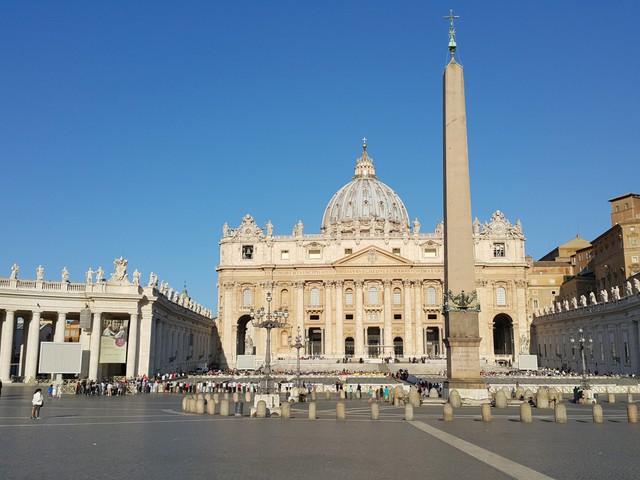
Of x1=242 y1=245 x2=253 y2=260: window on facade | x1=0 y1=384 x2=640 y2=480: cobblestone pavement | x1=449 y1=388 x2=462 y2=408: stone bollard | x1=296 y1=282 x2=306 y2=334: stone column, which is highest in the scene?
x1=242 y1=245 x2=253 y2=260: window on facade

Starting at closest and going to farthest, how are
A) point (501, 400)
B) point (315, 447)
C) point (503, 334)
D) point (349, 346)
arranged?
point (315, 447)
point (501, 400)
point (349, 346)
point (503, 334)

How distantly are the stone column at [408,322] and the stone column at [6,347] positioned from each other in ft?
147

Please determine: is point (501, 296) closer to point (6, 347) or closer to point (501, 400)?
point (501, 400)

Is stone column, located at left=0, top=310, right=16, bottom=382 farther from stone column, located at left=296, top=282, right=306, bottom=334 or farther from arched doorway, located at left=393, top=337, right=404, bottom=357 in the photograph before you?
arched doorway, located at left=393, top=337, right=404, bottom=357

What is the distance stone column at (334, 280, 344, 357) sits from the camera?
2911 inches

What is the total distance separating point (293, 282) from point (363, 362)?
47.1 feet

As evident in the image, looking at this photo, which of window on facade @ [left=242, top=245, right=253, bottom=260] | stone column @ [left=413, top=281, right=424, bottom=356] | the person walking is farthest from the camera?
window on facade @ [left=242, top=245, right=253, bottom=260]

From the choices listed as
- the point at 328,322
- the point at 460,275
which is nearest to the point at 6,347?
the point at 460,275

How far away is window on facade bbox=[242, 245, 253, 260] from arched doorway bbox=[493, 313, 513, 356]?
3034 cm

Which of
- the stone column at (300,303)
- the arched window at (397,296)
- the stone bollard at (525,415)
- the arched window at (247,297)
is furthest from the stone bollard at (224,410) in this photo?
the arched window at (247,297)

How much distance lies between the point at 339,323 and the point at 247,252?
1395 centimetres

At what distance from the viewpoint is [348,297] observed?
7581 centimetres

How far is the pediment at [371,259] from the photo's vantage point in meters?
74.3

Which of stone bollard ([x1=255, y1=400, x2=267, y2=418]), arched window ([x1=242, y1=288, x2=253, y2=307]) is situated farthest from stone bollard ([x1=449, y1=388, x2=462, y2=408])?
arched window ([x1=242, y1=288, x2=253, y2=307])
